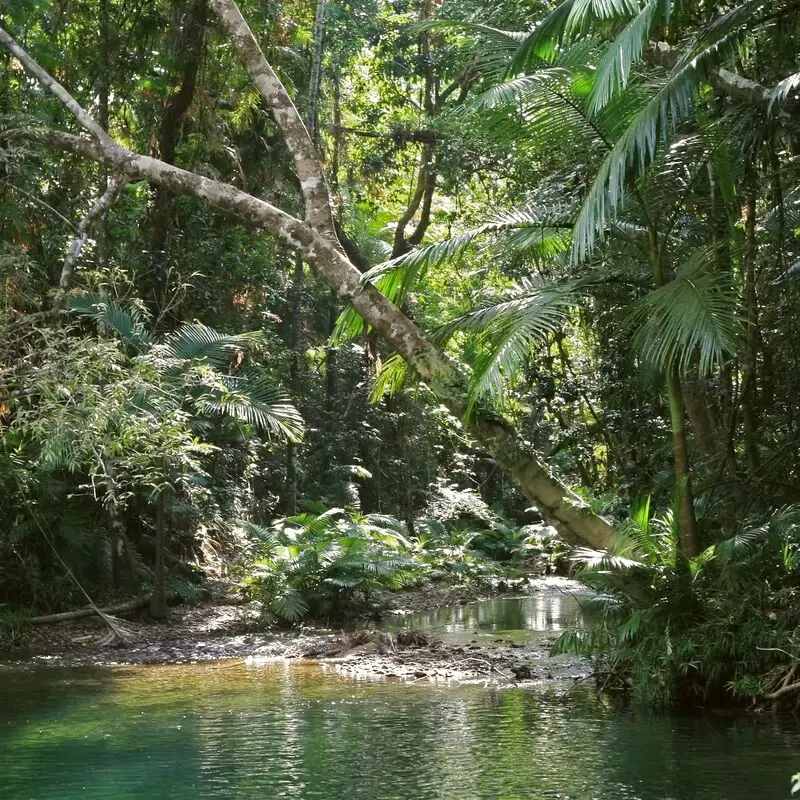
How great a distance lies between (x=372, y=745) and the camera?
6930 mm

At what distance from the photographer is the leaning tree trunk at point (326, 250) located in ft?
26.7

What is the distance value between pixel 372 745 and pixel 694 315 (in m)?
3.70

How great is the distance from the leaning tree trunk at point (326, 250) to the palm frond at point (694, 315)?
1.45 meters

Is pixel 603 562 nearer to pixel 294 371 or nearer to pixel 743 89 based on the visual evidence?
pixel 743 89

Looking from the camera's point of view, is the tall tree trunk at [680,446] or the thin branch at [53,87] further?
the thin branch at [53,87]

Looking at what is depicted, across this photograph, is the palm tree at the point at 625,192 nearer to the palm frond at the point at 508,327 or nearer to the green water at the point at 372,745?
the palm frond at the point at 508,327

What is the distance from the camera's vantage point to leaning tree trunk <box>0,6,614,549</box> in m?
8.13

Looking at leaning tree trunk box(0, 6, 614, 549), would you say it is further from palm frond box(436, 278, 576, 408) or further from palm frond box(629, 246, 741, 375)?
palm frond box(629, 246, 741, 375)

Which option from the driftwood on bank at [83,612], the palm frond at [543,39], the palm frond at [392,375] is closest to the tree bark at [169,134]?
the driftwood on bank at [83,612]

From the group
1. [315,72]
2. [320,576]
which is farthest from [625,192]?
[315,72]

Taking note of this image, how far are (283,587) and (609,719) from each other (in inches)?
255

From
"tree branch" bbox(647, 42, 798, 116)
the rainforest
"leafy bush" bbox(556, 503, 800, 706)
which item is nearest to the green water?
the rainforest

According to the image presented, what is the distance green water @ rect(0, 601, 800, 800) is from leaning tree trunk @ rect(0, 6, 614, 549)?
1.68m

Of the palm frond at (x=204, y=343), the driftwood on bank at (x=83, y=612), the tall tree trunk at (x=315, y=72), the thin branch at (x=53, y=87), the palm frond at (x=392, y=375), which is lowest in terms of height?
the driftwood on bank at (x=83, y=612)
